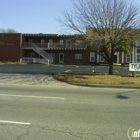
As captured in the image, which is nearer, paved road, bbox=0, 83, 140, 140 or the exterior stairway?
paved road, bbox=0, 83, 140, 140

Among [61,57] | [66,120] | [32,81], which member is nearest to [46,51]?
[61,57]

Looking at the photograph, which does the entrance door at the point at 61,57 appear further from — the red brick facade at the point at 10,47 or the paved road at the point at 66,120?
the paved road at the point at 66,120

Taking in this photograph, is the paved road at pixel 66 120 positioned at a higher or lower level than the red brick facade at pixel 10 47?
lower

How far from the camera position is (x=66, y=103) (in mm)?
7863

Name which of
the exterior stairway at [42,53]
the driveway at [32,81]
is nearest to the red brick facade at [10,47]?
the exterior stairway at [42,53]

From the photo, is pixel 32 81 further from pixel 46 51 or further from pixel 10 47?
pixel 46 51

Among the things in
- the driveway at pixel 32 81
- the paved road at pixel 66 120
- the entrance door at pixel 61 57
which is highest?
the entrance door at pixel 61 57

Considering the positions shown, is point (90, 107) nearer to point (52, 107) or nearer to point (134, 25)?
point (52, 107)

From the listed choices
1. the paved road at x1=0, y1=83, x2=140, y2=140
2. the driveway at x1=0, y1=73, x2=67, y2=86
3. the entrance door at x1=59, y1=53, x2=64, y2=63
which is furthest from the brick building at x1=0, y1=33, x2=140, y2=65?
the paved road at x1=0, y1=83, x2=140, y2=140

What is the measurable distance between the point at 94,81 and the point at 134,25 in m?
6.20

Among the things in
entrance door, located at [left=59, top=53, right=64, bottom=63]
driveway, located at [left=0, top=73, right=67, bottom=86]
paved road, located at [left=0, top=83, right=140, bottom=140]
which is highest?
entrance door, located at [left=59, top=53, right=64, bottom=63]

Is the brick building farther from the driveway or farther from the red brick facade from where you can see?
the driveway

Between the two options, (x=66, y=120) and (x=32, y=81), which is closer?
(x=66, y=120)

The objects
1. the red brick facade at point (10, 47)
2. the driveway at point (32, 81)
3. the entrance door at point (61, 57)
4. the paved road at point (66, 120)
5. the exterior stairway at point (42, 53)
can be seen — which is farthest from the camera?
the entrance door at point (61, 57)
